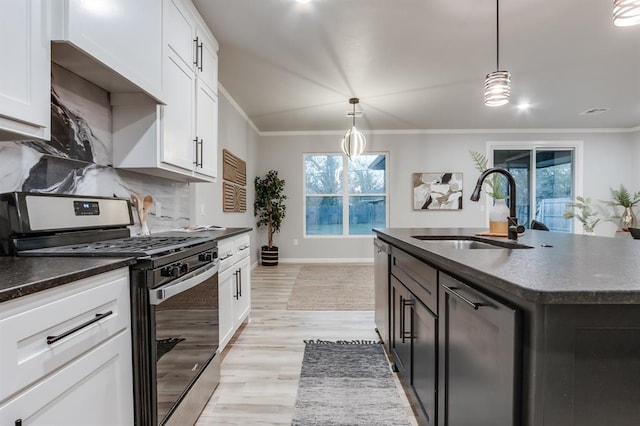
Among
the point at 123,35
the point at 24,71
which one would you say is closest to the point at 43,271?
the point at 24,71

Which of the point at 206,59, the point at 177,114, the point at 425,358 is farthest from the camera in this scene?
the point at 206,59

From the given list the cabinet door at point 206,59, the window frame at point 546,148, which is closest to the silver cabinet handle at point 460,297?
the cabinet door at point 206,59

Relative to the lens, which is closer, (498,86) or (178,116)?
(178,116)

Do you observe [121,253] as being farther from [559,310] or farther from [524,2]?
[524,2]

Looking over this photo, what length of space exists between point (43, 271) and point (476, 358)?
4.13 ft

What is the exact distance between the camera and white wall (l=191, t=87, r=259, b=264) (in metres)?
3.48

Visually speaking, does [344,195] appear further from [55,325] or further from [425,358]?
[55,325]

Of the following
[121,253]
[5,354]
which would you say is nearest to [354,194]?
[121,253]

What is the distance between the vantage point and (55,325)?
33.9 inches

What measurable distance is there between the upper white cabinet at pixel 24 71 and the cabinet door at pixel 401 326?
1712 mm

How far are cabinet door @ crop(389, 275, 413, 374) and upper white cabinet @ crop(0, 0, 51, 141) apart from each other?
171 cm

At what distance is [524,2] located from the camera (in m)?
2.46

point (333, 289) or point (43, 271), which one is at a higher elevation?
point (43, 271)

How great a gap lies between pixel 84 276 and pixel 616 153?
860cm
